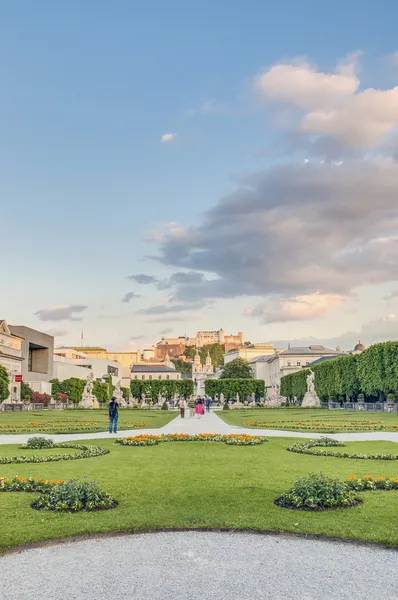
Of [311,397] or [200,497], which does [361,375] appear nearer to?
[311,397]

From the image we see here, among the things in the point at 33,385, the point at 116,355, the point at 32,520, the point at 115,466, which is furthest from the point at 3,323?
the point at 116,355

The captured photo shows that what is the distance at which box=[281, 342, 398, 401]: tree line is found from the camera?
55.5m

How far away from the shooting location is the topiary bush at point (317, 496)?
9.44 meters

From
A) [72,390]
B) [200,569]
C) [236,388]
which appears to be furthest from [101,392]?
[200,569]

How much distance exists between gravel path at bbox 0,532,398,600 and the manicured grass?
1.49 feet

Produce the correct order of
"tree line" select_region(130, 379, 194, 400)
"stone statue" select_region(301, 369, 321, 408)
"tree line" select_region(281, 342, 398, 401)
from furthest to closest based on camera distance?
"tree line" select_region(130, 379, 194, 400) < "stone statue" select_region(301, 369, 321, 408) < "tree line" select_region(281, 342, 398, 401)

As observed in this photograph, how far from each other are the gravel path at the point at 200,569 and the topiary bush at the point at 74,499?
1.56 metres

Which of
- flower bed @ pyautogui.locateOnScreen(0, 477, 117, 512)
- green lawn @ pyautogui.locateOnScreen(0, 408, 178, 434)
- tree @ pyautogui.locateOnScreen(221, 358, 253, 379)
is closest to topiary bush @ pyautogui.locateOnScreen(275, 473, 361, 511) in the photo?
flower bed @ pyautogui.locateOnScreen(0, 477, 117, 512)

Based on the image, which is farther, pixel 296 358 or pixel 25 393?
pixel 296 358

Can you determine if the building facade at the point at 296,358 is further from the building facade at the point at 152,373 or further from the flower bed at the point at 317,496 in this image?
the flower bed at the point at 317,496

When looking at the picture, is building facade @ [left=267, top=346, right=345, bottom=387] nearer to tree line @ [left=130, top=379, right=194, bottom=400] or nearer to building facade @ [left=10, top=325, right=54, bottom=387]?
tree line @ [left=130, top=379, right=194, bottom=400]

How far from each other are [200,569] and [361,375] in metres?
58.2

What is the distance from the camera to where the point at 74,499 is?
31.1 feet

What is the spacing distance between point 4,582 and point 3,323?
83.3 meters
